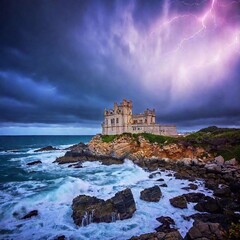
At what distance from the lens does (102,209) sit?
1906 cm

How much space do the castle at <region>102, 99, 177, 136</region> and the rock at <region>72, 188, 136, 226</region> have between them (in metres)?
44.0

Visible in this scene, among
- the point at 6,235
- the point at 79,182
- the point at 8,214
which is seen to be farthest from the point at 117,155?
the point at 6,235

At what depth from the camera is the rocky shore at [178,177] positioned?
Answer: 15.5 m

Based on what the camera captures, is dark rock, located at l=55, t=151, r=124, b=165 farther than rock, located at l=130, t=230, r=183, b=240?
Yes

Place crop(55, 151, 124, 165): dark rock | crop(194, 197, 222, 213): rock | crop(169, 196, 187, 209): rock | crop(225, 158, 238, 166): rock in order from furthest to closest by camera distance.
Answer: crop(55, 151, 124, 165): dark rock
crop(225, 158, 238, 166): rock
crop(169, 196, 187, 209): rock
crop(194, 197, 222, 213): rock

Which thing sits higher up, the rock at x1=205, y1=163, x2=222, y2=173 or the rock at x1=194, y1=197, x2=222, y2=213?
the rock at x1=205, y1=163, x2=222, y2=173

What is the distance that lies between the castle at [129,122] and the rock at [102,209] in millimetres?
44029

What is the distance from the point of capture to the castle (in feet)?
208

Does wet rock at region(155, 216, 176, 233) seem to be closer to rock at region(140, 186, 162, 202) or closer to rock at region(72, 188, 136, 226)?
rock at region(72, 188, 136, 226)

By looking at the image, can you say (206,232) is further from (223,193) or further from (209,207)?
(223,193)

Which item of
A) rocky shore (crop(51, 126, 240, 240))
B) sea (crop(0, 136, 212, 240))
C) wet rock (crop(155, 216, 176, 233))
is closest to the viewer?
rocky shore (crop(51, 126, 240, 240))

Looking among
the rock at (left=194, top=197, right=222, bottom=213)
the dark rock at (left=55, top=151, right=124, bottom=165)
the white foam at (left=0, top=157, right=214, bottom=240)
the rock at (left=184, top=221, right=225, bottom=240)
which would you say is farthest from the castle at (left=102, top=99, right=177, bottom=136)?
the rock at (left=184, top=221, right=225, bottom=240)

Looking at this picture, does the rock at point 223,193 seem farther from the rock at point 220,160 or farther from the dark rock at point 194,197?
the rock at point 220,160

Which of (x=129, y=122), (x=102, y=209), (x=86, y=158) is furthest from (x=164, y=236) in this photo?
(x=129, y=122)
